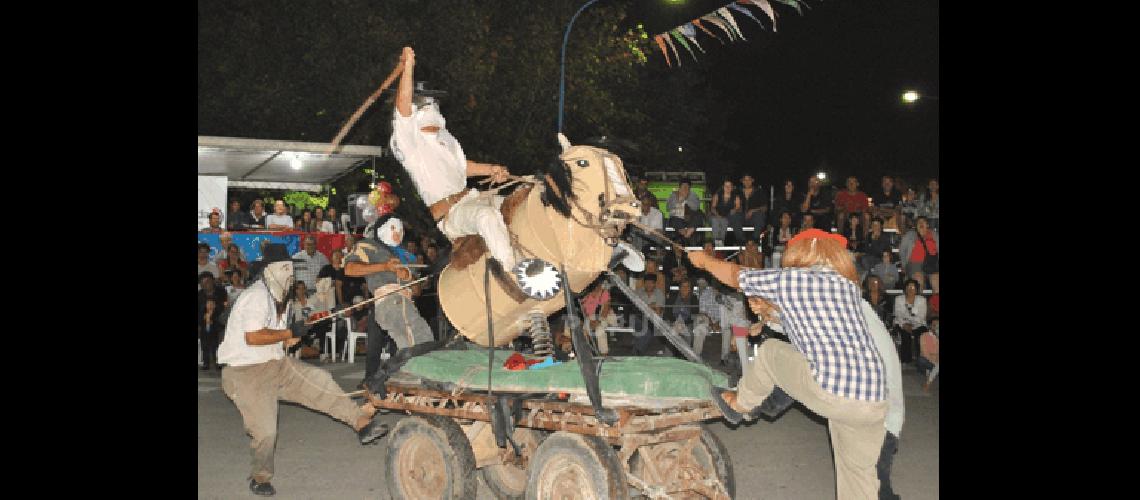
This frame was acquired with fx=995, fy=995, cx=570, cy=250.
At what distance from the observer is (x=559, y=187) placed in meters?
5.54

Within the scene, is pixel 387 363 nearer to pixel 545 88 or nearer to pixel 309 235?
pixel 309 235

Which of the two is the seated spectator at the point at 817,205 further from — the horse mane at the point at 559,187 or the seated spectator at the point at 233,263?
the horse mane at the point at 559,187

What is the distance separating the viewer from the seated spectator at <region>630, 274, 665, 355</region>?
13391 mm

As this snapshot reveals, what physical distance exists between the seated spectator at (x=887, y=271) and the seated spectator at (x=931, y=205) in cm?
82

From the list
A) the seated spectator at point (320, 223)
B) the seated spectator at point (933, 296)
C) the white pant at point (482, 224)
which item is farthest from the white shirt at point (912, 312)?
the seated spectator at point (320, 223)

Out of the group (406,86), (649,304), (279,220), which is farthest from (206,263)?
(406,86)

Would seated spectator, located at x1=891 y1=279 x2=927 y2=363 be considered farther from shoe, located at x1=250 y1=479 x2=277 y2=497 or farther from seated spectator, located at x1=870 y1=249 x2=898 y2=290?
shoe, located at x1=250 y1=479 x2=277 y2=497

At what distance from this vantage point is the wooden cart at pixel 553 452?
5.02 meters

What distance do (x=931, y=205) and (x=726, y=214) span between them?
3033 mm

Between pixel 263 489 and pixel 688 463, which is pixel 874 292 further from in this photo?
pixel 263 489

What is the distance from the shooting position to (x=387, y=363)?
20.9ft

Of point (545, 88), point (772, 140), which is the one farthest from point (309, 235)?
point (772, 140)

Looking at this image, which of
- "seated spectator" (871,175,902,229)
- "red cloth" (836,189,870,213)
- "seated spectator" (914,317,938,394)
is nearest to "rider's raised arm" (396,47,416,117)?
"seated spectator" (914,317,938,394)

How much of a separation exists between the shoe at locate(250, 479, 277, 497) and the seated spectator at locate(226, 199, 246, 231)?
10.6 m
